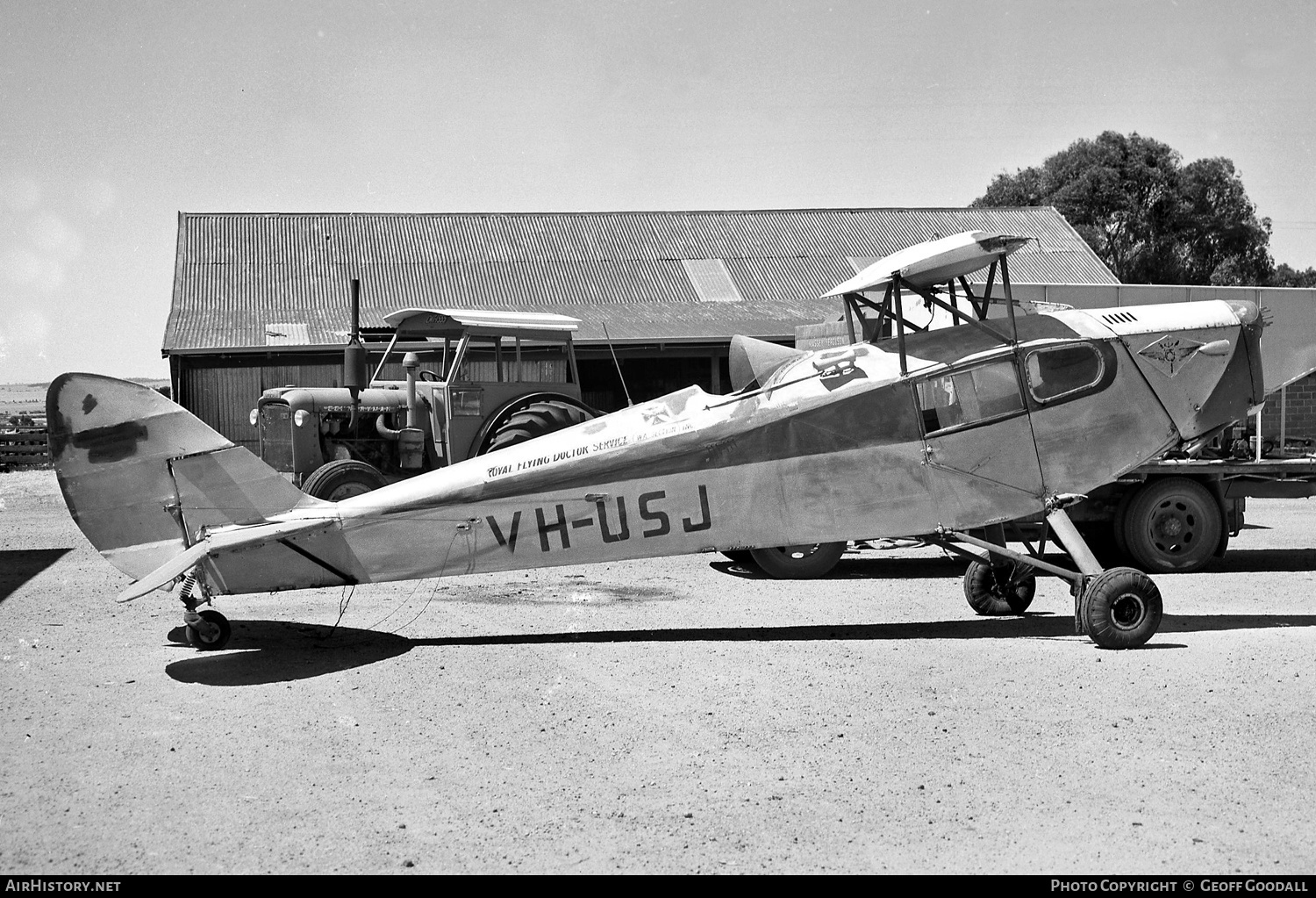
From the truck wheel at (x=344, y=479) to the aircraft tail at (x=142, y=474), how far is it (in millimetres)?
6049

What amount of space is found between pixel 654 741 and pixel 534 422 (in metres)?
8.83

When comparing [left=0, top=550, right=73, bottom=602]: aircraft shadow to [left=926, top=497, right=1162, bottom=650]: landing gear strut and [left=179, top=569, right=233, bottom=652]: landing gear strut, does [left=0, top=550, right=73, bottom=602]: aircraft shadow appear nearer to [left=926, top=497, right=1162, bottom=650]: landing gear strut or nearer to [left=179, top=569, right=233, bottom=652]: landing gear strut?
[left=179, top=569, right=233, bottom=652]: landing gear strut

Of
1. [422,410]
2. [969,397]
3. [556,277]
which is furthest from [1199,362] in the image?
[556,277]

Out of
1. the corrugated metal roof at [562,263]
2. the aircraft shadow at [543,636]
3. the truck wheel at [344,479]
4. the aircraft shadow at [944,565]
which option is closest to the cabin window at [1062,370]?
the aircraft shadow at [543,636]

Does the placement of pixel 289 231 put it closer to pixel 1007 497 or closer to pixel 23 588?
pixel 23 588

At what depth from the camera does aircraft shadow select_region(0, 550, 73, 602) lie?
12.2 m

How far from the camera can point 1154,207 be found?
59438 millimetres

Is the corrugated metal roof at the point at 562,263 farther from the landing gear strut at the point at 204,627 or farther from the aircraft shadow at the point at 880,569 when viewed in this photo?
the landing gear strut at the point at 204,627

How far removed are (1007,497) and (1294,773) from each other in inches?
153

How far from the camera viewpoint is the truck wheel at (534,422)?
1431 centimetres

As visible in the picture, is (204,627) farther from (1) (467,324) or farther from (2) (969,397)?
(1) (467,324)

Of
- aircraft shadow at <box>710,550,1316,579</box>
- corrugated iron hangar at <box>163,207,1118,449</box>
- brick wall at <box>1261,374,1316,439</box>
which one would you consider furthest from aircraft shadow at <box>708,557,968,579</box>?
corrugated iron hangar at <box>163,207,1118,449</box>

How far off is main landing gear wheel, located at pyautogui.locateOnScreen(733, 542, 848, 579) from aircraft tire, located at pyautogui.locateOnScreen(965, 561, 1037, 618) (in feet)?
7.85

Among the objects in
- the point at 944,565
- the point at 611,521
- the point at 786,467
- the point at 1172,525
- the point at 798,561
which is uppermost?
the point at 786,467
